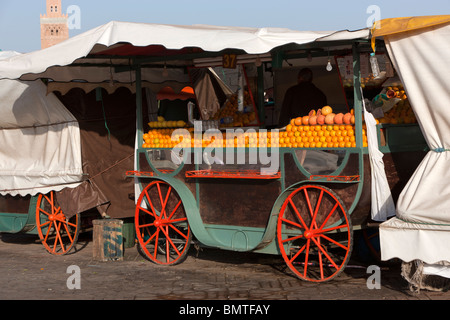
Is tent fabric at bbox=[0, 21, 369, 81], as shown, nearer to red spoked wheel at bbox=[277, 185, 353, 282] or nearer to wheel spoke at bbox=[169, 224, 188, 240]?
red spoked wheel at bbox=[277, 185, 353, 282]

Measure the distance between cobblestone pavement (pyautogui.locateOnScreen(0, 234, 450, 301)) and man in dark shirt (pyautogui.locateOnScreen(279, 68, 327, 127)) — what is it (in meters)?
1.85

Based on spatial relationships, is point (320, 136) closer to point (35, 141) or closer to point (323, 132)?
point (323, 132)

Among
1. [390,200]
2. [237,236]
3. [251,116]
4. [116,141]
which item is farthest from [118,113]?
[390,200]

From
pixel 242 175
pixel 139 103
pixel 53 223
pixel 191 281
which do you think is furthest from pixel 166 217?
pixel 53 223

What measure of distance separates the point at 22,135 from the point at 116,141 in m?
1.55

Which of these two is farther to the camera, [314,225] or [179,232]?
[179,232]

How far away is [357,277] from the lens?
7.64 metres

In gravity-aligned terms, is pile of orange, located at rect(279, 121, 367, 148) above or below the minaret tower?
below

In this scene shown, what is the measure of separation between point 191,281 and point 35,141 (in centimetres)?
385

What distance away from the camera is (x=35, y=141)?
1046 centimetres

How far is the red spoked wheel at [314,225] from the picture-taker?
7.20m

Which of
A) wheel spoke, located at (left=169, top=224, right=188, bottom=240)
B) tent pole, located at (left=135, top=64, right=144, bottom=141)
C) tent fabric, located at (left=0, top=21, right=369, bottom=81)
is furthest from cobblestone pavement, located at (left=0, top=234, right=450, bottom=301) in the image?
tent fabric, located at (left=0, top=21, right=369, bottom=81)

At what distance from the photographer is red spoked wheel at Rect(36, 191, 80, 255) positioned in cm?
1001
